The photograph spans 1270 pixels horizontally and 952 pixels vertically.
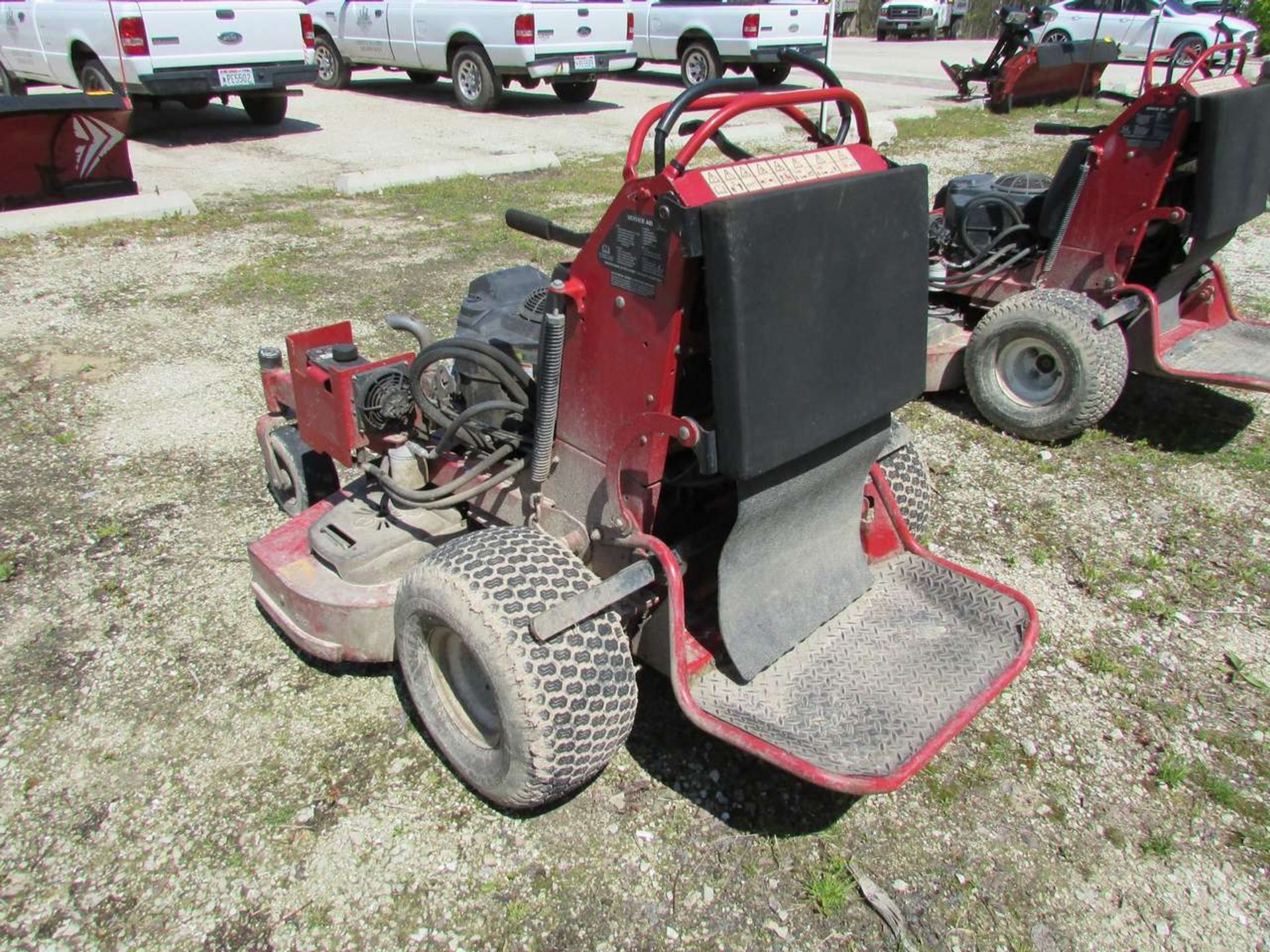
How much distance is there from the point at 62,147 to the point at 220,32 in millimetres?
2786

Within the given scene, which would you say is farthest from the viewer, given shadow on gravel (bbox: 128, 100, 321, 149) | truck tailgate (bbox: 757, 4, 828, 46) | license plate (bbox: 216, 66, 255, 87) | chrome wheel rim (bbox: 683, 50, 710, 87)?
chrome wheel rim (bbox: 683, 50, 710, 87)

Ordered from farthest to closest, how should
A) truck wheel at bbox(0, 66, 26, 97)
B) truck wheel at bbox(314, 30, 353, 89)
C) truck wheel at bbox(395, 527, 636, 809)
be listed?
1. truck wheel at bbox(314, 30, 353, 89)
2. truck wheel at bbox(0, 66, 26, 97)
3. truck wheel at bbox(395, 527, 636, 809)

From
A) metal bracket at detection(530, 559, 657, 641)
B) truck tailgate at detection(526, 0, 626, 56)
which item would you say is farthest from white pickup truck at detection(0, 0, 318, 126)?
metal bracket at detection(530, 559, 657, 641)

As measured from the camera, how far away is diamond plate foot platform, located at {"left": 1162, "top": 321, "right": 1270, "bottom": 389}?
4500 millimetres

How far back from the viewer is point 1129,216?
4.54 m

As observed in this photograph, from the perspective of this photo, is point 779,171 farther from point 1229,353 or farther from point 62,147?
point 62,147

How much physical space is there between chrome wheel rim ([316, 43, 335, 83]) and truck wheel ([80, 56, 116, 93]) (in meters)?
4.73

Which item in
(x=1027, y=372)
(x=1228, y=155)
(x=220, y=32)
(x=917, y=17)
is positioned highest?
(x=917, y=17)

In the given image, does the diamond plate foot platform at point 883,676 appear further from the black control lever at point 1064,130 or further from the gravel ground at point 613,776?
the black control lever at point 1064,130

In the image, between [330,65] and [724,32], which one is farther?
[330,65]

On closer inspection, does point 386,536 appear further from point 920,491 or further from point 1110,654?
point 1110,654

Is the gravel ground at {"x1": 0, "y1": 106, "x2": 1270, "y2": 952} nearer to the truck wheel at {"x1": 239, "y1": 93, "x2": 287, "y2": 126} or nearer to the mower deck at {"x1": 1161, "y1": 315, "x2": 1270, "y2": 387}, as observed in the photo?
the mower deck at {"x1": 1161, "y1": 315, "x2": 1270, "y2": 387}

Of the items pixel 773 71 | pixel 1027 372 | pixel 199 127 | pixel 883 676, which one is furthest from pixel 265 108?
pixel 883 676

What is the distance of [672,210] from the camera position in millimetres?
2090
